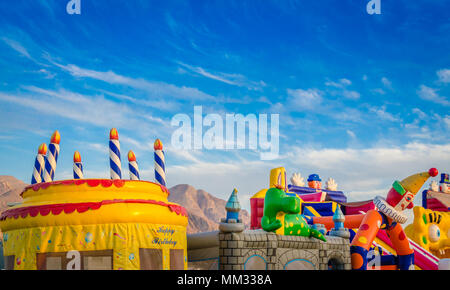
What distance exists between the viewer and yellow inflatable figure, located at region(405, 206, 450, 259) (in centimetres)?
1773

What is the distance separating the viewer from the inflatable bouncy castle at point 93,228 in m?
9.41

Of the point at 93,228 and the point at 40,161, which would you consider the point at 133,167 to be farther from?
the point at 93,228

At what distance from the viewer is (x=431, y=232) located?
17828 millimetres

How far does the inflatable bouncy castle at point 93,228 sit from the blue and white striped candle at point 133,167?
1.45 meters

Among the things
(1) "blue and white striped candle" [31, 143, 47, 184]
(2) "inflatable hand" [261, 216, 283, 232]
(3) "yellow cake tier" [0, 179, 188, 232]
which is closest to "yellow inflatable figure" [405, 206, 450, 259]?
(2) "inflatable hand" [261, 216, 283, 232]

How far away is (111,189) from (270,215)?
3.63m

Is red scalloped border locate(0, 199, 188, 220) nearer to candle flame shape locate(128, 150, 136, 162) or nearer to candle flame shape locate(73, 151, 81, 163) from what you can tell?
candle flame shape locate(128, 150, 136, 162)

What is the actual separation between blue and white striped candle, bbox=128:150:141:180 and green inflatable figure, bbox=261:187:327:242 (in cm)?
336

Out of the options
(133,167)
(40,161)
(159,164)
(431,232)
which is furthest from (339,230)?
(40,161)

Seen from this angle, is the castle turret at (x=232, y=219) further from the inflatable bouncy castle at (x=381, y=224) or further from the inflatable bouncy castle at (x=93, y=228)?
the inflatable bouncy castle at (x=93, y=228)

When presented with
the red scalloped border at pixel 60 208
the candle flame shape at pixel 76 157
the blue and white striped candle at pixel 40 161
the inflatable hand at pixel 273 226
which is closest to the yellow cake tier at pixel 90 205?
the red scalloped border at pixel 60 208
